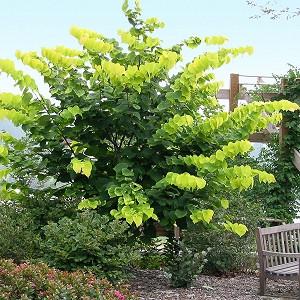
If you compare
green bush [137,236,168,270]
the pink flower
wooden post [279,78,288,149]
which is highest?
wooden post [279,78,288,149]

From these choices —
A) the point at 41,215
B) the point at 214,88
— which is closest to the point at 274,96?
the point at 214,88

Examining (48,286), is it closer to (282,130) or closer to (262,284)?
(262,284)

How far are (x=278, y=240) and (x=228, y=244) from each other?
0.86m

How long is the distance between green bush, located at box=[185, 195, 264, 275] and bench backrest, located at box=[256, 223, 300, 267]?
44 centimetres

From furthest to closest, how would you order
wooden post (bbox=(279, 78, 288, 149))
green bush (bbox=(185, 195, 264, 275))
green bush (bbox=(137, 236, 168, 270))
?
wooden post (bbox=(279, 78, 288, 149)) < green bush (bbox=(137, 236, 168, 270)) < green bush (bbox=(185, 195, 264, 275))

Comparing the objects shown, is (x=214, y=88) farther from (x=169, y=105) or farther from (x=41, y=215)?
(x=41, y=215)

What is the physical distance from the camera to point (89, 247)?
7.05 m

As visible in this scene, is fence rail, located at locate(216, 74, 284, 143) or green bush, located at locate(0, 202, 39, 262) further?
fence rail, located at locate(216, 74, 284, 143)

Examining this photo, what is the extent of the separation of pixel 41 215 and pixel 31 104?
1439mm

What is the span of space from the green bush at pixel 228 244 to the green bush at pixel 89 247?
226 centimetres

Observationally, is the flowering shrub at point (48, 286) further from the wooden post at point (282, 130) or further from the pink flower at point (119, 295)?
the wooden post at point (282, 130)

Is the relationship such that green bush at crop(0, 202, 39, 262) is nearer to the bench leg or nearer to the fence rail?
the bench leg

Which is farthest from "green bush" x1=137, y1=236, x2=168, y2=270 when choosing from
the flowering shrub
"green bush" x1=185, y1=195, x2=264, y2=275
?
the flowering shrub

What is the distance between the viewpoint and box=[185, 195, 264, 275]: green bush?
9539 mm
